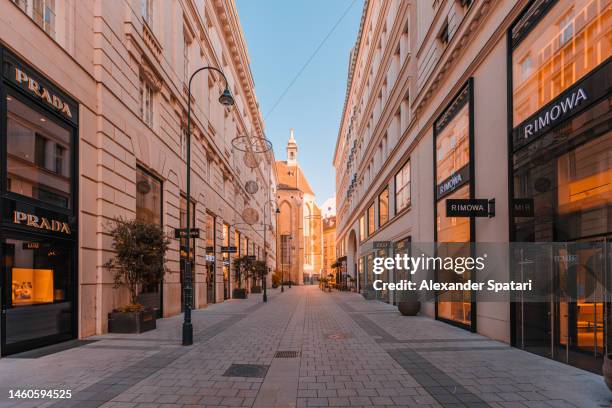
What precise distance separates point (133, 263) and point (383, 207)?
65.7 ft

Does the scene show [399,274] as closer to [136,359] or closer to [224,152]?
[224,152]

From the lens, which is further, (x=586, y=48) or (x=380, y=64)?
(x=380, y=64)

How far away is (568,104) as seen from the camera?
28.1 feet

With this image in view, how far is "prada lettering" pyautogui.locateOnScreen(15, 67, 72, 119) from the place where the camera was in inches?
387

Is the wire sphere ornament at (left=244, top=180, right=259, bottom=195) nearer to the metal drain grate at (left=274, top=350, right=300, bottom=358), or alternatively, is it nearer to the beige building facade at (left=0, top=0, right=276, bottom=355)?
the beige building facade at (left=0, top=0, right=276, bottom=355)

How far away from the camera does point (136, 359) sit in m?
9.33

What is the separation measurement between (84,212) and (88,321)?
3.06 meters

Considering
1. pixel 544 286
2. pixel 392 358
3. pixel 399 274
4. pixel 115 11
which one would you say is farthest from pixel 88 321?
pixel 399 274

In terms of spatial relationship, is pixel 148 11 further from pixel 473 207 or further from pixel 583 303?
pixel 583 303

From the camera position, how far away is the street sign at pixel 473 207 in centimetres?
1197

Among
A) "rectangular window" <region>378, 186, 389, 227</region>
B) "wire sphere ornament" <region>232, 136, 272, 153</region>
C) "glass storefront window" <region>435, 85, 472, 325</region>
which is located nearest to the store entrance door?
"glass storefront window" <region>435, 85, 472, 325</region>

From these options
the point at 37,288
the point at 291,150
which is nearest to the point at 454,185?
the point at 37,288

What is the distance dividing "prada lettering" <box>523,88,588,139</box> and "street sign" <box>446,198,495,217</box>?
7.56ft

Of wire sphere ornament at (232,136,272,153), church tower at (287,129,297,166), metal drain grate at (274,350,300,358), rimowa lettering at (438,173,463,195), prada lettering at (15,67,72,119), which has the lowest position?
metal drain grate at (274,350,300,358)
